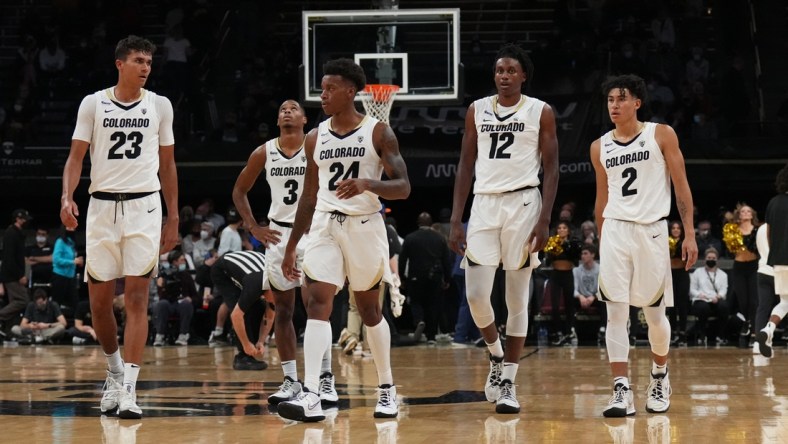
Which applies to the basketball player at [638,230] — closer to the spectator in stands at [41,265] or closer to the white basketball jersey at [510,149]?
the white basketball jersey at [510,149]

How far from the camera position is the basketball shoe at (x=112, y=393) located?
7172 millimetres

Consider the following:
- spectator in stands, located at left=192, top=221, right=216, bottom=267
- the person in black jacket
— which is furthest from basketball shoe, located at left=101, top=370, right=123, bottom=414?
spectator in stands, located at left=192, top=221, right=216, bottom=267

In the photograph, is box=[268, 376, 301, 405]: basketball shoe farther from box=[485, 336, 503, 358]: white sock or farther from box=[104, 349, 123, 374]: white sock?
box=[485, 336, 503, 358]: white sock

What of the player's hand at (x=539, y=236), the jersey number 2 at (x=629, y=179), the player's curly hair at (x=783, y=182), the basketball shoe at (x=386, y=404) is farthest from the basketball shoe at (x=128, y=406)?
the player's curly hair at (x=783, y=182)

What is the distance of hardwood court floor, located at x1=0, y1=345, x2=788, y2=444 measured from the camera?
616 centimetres

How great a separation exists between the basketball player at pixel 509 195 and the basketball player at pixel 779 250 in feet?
17.8

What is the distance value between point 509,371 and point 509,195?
3.76 ft

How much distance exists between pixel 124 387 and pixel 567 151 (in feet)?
40.8

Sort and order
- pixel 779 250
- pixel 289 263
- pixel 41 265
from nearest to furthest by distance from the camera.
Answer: pixel 289 263 < pixel 779 250 < pixel 41 265

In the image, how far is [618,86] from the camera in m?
Answer: 7.36

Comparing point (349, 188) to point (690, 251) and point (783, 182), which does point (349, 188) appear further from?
point (783, 182)

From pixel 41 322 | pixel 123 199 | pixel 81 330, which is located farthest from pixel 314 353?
pixel 41 322

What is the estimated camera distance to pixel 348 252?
6.87m

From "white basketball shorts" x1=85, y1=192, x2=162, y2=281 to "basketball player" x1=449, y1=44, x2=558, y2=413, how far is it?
2.01 meters
